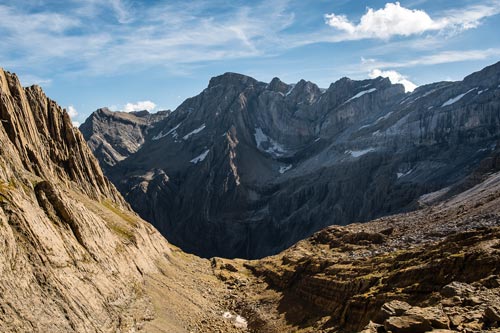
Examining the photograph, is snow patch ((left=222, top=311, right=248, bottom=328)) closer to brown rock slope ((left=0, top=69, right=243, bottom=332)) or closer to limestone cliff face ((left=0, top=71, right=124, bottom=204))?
brown rock slope ((left=0, top=69, right=243, bottom=332))

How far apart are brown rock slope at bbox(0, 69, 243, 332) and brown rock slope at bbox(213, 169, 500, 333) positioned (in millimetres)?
9115

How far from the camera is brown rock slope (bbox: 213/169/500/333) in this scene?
2600cm

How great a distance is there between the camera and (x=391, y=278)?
50844 millimetres

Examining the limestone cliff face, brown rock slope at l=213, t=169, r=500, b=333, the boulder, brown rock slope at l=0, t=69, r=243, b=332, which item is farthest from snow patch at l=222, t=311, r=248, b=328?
the boulder

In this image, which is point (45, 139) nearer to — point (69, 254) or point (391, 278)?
point (69, 254)

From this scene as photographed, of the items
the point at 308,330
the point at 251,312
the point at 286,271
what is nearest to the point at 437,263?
the point at 308,330

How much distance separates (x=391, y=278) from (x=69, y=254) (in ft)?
112

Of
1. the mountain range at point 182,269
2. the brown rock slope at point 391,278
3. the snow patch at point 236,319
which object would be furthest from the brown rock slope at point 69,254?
the brown rock slope at point 391,278

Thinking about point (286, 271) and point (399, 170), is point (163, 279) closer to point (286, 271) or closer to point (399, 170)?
point (286, 271)

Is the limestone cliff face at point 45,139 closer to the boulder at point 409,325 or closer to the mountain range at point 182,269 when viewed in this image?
the mountain range at point 182,269

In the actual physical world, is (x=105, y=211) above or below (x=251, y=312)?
above

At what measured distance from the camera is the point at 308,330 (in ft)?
178

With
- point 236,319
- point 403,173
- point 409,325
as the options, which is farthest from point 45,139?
point 403,173

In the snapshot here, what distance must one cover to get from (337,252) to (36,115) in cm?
5556
